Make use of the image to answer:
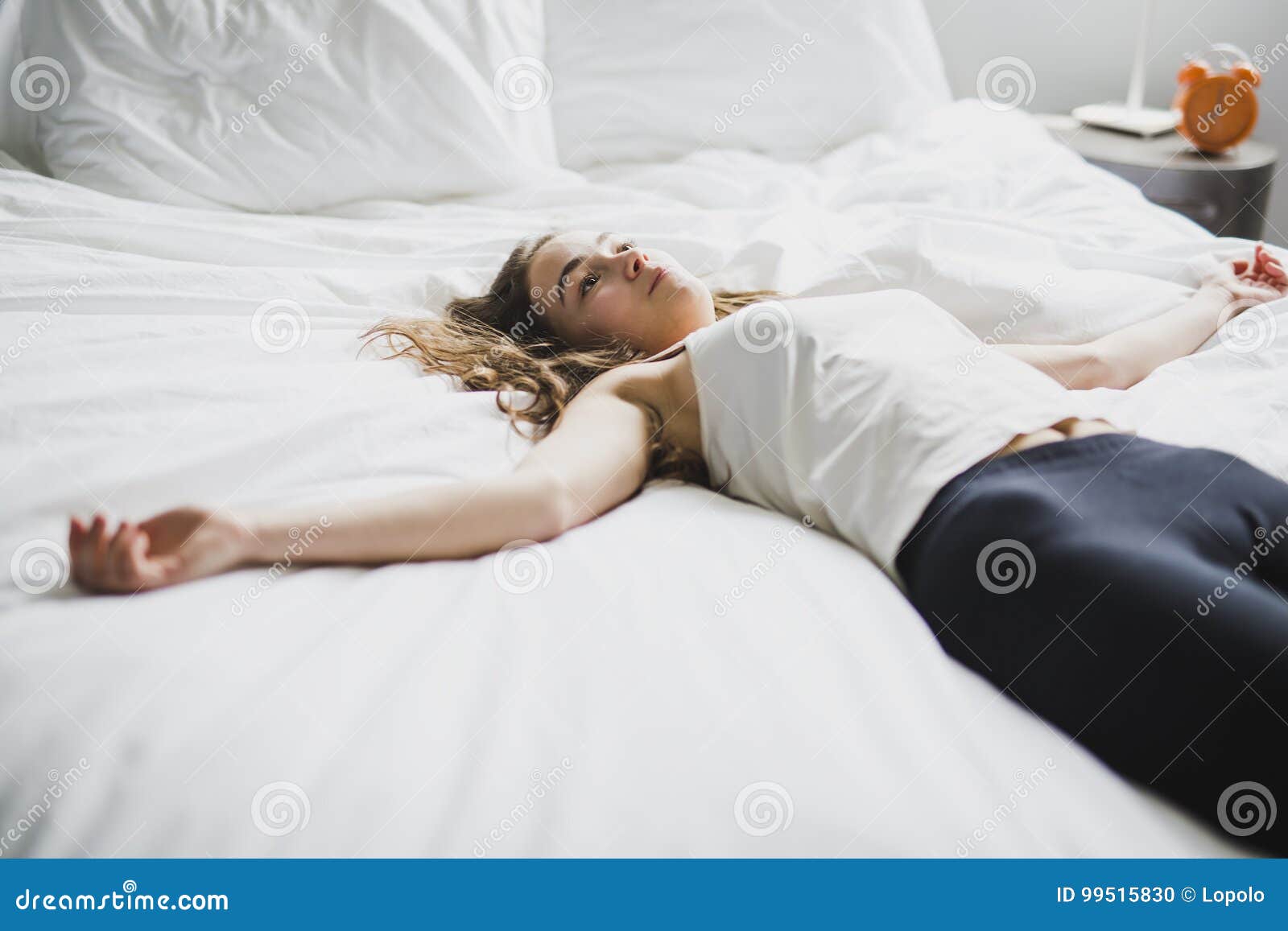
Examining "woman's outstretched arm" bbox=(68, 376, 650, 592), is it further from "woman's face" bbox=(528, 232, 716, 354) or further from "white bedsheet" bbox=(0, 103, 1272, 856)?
"woman's face" bbox=(528, 232, 716, 354)

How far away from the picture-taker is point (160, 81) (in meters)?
1.43

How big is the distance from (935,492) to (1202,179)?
1446 millimetres

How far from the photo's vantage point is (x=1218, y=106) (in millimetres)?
1899

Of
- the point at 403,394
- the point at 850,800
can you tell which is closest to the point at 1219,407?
the point at 850,800

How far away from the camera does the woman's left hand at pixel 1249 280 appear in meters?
1.16

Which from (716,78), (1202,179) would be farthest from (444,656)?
(1202,179)

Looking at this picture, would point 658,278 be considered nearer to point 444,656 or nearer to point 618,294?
point 618,294

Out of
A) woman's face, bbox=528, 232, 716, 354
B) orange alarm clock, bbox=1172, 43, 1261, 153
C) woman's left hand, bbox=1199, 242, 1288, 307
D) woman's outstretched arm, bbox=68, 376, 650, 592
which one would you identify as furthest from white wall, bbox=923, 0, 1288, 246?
woman's outstretched arm, bbox=68, 376, 650, 592

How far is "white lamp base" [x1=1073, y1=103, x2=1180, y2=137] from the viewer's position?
2.03 metres

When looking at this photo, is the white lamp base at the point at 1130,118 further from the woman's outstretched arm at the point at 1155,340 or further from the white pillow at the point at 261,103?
the white pillow at the point at 261,103

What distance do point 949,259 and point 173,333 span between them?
33.7 inches

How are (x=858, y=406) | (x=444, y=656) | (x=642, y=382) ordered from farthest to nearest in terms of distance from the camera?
(x=642, y=382), (x=858, y=406), (x=444, y=656)

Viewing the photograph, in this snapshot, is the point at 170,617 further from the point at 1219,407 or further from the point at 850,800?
the point at 1219,407
